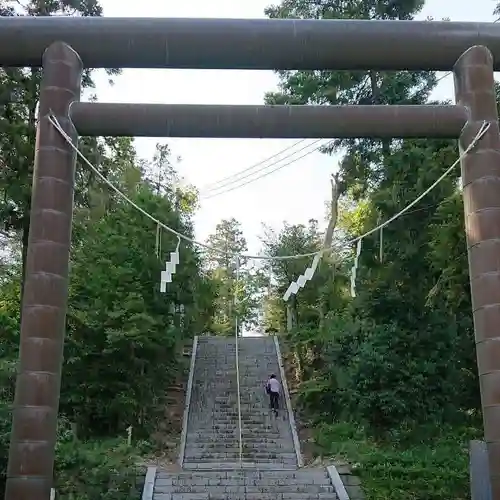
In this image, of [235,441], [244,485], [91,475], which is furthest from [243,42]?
[235,441]

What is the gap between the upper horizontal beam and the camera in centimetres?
760

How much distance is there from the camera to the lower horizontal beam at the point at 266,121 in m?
7.73

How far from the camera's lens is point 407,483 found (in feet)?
Answer: 40.7

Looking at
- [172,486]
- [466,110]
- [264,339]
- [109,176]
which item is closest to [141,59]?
[466,110]

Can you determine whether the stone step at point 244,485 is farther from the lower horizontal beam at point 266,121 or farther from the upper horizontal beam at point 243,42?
the upper horizontal beam at point 243,42

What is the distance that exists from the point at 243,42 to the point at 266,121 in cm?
85

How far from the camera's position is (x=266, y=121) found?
7781mm

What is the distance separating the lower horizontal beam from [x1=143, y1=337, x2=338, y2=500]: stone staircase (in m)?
6.55

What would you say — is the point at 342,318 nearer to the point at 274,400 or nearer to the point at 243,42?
the point at 274,400

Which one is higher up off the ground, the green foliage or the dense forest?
the dense forest

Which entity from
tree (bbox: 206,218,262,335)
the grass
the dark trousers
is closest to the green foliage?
the grass

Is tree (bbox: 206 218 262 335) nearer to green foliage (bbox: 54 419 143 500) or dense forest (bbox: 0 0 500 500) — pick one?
dense forest (bbox: 0 0 500 500)

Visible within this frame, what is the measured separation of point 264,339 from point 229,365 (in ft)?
9.98

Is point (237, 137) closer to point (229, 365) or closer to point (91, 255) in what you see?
point (91, 255)
